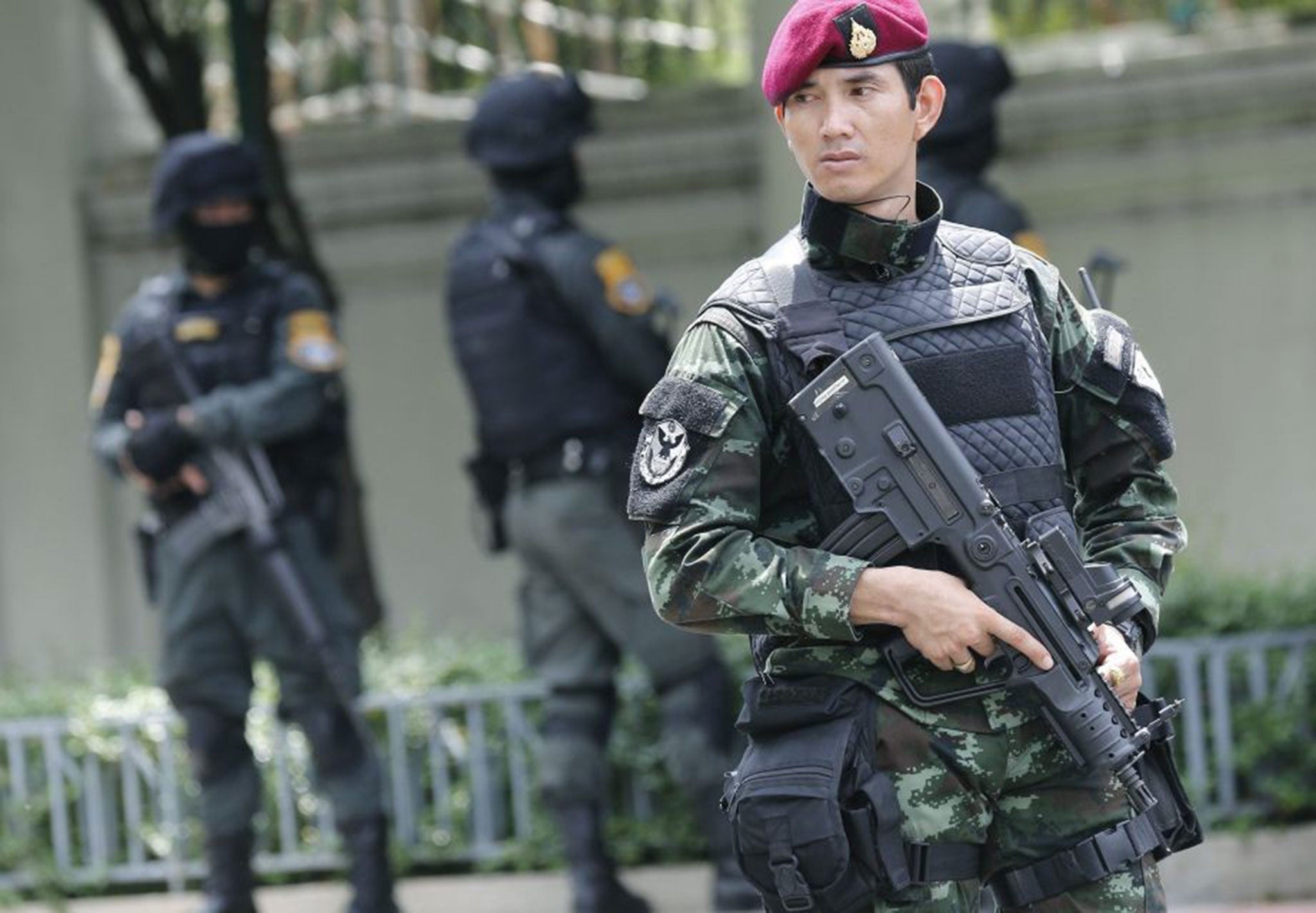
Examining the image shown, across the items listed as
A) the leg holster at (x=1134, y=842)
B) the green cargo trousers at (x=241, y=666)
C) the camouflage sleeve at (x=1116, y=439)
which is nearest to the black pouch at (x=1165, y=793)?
the leg holster at (x=1134, y=842)

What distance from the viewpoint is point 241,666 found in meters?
6.22

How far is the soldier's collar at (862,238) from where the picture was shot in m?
3.27

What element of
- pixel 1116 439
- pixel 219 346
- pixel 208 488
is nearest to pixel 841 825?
pixel 1116 439

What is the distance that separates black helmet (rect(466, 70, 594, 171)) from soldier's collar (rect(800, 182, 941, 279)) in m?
2.86

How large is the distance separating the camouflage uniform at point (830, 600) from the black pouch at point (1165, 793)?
0.06 metres

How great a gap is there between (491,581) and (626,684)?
2250 mm

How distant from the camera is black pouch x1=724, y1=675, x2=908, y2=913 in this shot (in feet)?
10.4

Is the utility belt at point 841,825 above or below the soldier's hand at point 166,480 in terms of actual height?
below

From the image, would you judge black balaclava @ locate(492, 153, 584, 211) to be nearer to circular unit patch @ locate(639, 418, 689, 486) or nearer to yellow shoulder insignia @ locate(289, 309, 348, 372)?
yellow shoulder insignia @ locate(289, 309, 348, 372)

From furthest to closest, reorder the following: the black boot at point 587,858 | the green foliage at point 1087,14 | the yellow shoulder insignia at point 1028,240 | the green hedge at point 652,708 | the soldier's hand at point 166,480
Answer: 1. the green foliage at point 1087,14
2. the green hedge at point 652,708
3. the black boot at point 587,858
4. the soldier's hand at point 166,480
5. the yellow shoulder insignia at point 1028,240

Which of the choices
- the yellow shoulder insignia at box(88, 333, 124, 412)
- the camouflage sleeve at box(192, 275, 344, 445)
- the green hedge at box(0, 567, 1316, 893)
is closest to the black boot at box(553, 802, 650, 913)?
the green hedge at box(0, 567, 1316, 893)

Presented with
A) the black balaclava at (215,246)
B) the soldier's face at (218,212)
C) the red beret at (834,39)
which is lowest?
the black balaclava at (215,246)

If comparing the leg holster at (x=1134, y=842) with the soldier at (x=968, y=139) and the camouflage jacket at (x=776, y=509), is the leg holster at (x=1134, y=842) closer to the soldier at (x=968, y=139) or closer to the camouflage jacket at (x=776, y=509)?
the camouflage jacket at (x=776, y=509)

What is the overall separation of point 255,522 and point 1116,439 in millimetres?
3046
